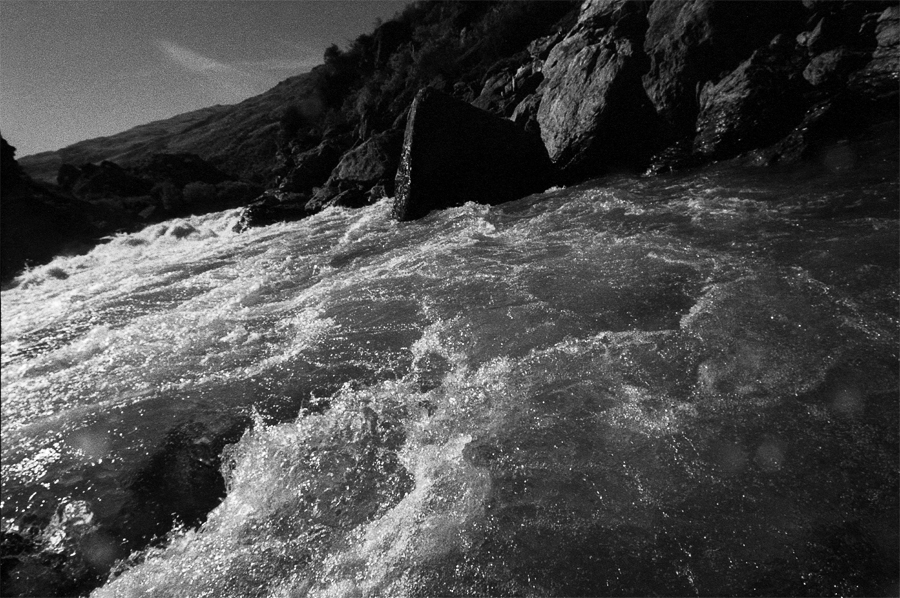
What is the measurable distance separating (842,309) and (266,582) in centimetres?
455

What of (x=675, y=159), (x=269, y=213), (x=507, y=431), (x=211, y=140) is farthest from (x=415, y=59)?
(x=211, y=140)

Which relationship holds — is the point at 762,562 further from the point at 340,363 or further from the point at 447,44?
the point at 447,44

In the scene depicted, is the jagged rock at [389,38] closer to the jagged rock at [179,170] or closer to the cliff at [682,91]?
the jagged rock at [179,170]

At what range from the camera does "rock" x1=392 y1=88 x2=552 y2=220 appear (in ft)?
33.9

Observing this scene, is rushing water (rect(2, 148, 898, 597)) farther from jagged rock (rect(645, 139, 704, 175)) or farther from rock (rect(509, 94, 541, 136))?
rock (rect(509, 94, 541, 136))

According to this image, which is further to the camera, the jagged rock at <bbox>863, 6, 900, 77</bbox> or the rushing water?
the jagged rock at <bbox>863, 6, 900, 77</bbox>

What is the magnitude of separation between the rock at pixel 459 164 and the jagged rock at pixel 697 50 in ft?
9.44

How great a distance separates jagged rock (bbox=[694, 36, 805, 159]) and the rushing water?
3.08 meters

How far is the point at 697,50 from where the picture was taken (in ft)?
32.8

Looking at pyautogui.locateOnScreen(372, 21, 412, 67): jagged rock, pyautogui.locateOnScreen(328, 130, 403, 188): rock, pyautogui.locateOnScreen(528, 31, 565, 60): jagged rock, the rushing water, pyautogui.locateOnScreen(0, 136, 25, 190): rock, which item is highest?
pyautogui.locateOnScreen(372, 21, 412, 67): jagged rock

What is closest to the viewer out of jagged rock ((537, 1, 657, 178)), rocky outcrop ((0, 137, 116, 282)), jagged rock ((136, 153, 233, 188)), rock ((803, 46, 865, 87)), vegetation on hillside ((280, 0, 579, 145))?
rock ((803, 46, 865, 87))

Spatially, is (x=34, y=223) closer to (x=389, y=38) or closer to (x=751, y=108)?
(x=751, y=108)

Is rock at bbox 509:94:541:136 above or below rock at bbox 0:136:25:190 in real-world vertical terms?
below

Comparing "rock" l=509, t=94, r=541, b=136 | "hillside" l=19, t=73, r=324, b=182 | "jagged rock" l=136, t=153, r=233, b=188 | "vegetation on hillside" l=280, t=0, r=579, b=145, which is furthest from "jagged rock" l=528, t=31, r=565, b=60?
"hillside" l=19, t=73, r=324, b=182
